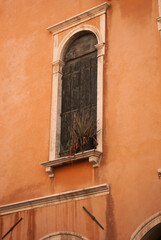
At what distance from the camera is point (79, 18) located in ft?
34.1

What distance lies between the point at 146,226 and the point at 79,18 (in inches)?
173

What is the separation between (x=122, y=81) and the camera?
9.30 m

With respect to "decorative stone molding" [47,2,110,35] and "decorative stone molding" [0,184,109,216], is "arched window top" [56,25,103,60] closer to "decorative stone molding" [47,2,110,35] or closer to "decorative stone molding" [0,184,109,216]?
"decorative stone molding" [47,2,110,35]

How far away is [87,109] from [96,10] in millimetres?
1965

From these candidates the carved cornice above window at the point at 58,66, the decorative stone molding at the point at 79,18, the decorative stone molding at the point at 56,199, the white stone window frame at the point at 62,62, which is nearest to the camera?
the decorative stone molding at the point at 56,199

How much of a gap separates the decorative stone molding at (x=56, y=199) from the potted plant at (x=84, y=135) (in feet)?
2.41

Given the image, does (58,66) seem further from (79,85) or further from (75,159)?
(75,159)

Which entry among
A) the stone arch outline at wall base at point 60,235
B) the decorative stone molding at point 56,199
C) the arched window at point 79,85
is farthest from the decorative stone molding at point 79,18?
the stone arch outline at wall base at point 60,235

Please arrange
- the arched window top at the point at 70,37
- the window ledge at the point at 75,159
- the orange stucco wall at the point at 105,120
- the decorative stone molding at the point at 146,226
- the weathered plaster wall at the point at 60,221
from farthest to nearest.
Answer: the arched window top at the point at 70,37
the window ledge at the point at 75,159
the weathered plaster wall at the point at 60,221
the orange stucco wall at the point at 105,120
the decorative stone molding at the point at 146,226

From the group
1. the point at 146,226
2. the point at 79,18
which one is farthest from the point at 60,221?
the point at 79,18

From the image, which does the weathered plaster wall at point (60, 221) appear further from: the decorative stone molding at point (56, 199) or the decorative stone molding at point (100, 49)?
the decorative stone molding at point (100, 49)

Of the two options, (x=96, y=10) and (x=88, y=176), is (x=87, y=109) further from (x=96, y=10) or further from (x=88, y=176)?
(x=96, y=10)

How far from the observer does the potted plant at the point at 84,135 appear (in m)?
9.11

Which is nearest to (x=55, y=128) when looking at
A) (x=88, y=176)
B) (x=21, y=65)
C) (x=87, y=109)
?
(x=87, y=109)
